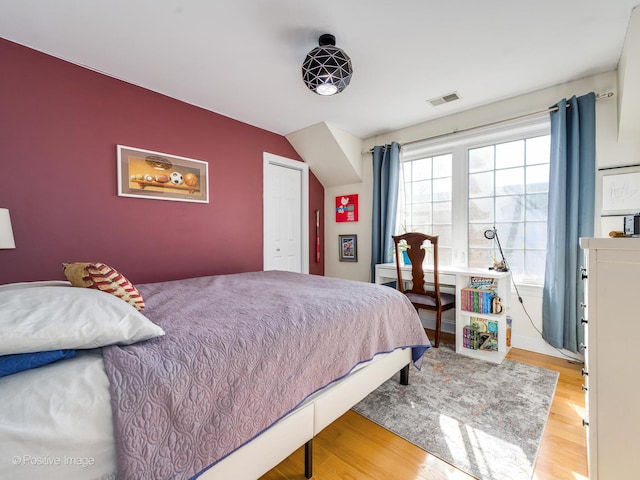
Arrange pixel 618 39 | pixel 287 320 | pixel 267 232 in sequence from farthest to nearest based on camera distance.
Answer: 1. pixel 267 232
2. pixel 618 39
3. pixel 287 320

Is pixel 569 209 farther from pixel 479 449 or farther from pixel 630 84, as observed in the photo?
pixel 479 449

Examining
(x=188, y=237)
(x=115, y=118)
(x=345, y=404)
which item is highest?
(x=115, y=118)

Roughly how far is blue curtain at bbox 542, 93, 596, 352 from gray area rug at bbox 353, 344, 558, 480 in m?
0.48

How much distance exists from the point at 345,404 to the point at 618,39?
9.52 ft

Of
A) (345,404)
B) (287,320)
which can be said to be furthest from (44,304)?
(345,404)

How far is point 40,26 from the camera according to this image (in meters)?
1.81

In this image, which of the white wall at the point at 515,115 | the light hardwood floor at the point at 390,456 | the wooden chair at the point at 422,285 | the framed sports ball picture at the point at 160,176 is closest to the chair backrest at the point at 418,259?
the wooden chair at the point at 422,285

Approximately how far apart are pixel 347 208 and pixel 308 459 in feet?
10.3

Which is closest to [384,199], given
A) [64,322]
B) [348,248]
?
[348,248]

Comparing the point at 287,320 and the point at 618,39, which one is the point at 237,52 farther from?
the point at 618,39

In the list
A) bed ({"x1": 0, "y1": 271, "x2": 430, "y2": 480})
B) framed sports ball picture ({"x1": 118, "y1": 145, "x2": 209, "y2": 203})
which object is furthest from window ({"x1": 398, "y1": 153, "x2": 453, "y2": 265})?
framed sports ball picture ({"x1": 118, "y1": 145, "x2": 209, "y2": 203})

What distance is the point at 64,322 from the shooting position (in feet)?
2.72

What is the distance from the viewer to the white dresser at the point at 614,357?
1056mm

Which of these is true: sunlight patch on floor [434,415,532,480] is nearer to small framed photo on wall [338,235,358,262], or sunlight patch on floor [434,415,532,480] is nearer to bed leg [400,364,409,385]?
bed leg [400,364,409,385]
